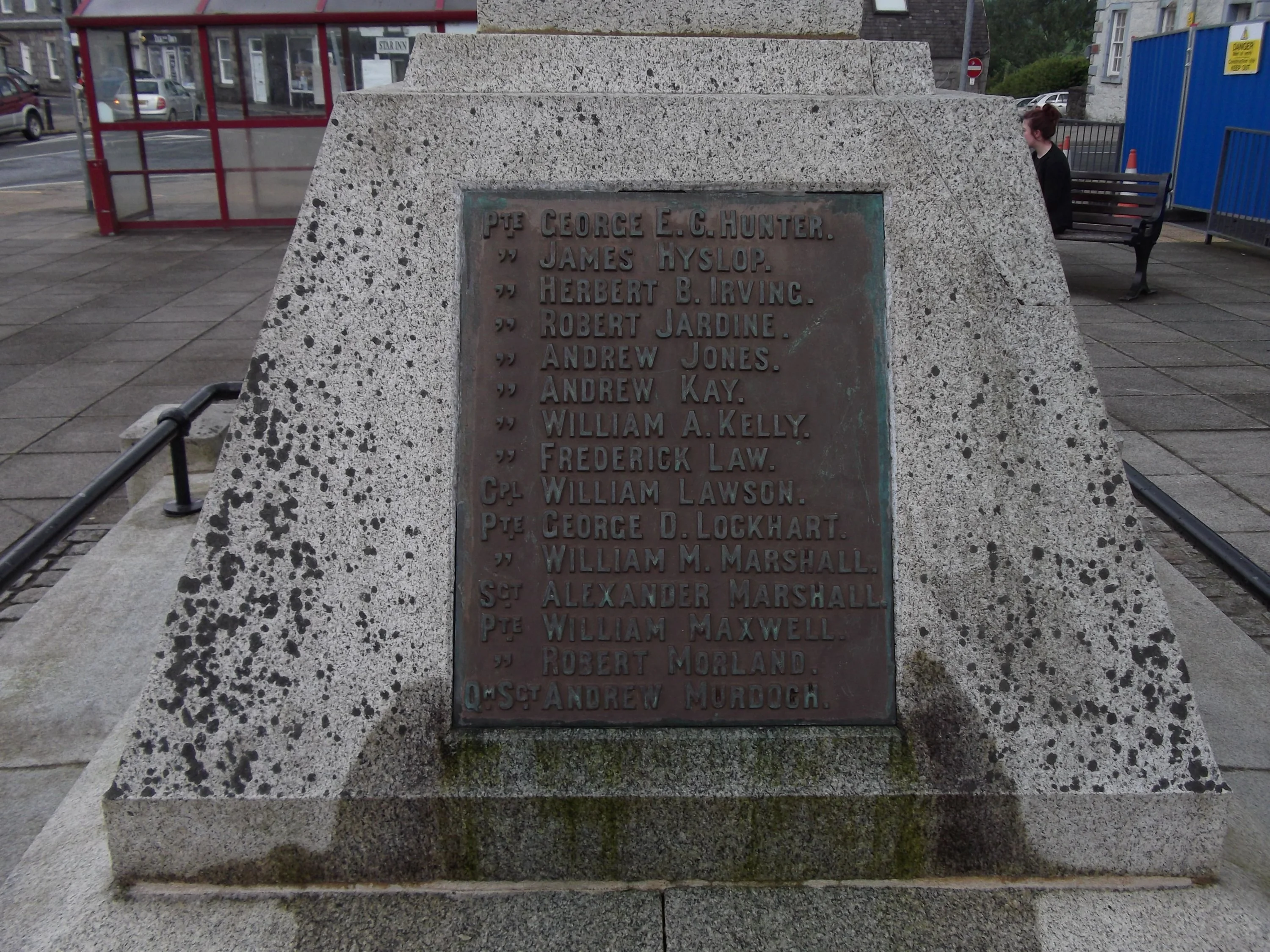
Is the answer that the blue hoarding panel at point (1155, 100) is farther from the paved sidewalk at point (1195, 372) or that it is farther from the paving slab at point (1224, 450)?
the paving slab at point (1224, 450)

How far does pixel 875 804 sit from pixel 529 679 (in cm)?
84

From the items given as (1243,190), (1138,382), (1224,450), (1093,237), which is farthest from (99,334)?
(1243,190)

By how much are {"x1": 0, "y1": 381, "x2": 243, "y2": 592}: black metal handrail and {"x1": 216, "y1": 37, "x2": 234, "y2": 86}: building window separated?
9.76 meters

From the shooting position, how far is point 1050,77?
4503 cm

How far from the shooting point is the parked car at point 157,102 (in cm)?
1304

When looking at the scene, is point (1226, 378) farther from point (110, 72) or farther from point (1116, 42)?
point (1116, 42)

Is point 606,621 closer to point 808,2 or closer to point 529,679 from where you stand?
point 529,679

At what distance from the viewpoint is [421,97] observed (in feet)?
8.50

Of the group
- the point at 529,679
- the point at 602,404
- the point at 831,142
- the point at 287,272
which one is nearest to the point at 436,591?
the point at 529,679

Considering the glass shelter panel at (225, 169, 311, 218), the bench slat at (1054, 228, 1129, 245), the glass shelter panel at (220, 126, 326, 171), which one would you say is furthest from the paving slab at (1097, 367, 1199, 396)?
the glass shelter panel at (225, 169, 311, 218)

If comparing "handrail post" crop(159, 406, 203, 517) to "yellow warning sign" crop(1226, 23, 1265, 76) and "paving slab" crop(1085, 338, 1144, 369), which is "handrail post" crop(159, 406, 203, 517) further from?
"yellow warning sign" crop(1226, 23, 1265, 76)

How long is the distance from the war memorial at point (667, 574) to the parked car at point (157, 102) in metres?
12.1

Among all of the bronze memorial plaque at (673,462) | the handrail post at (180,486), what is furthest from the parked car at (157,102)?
the bronze memorial plaque at (673,462)

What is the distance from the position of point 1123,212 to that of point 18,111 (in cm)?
2912
